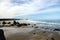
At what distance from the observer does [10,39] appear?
1625 centimetres

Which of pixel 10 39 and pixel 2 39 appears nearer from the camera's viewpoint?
pixel 2 39

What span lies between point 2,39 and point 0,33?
0.36 m

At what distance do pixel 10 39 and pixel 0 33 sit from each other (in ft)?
28.9

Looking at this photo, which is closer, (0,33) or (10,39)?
(0,33)

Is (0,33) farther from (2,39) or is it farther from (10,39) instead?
(10,39)

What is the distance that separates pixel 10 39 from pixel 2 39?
346 inches

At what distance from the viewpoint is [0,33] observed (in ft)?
25.0

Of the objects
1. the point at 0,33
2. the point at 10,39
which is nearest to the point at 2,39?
the point at 0,33

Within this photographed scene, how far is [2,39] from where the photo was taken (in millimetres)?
7598

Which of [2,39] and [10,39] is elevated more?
[2,39]

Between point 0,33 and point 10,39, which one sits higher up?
point 0,33
